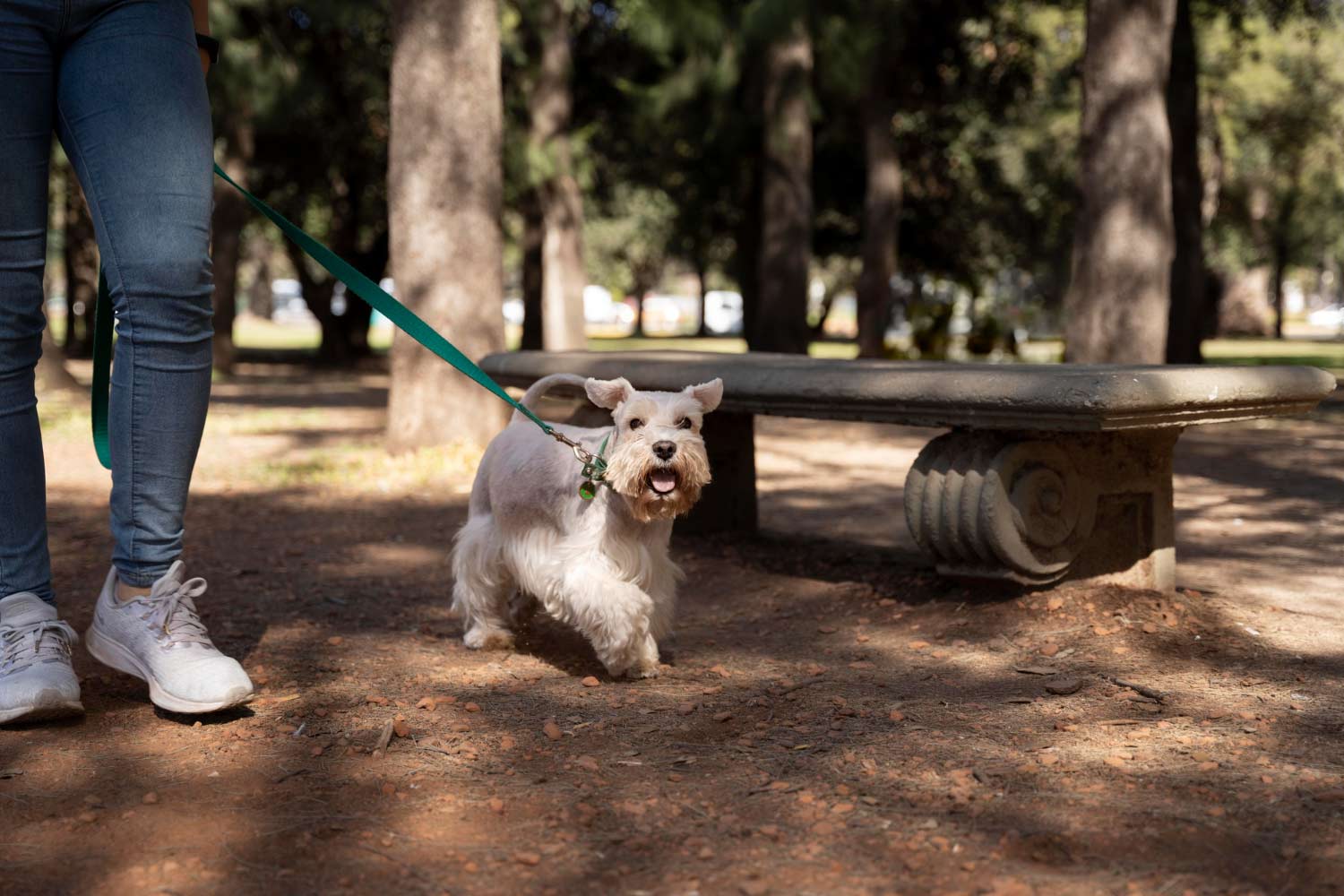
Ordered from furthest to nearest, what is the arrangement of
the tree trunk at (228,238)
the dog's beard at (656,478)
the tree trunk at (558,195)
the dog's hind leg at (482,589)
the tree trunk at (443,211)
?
the tree trunk at (228,238) < the tree trunk at (558,195) < the tree trunk at (443,211) < the dog's hind leg at (482,589) < the dog's beard at (656,478)

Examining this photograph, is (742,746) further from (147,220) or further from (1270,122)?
(1270,122)

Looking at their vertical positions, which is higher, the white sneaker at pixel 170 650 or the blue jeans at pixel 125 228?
the blue jeans at pixel 125 228

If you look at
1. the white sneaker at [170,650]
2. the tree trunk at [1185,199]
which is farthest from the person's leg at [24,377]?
the tree trunk at [1185,199]

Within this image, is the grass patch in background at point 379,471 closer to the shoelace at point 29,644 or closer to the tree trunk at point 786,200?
the shoelace at point 29,644

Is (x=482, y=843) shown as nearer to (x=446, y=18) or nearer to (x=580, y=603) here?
(x=580, y=603)

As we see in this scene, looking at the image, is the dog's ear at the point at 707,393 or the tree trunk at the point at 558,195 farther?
the tree trunk at the point at 558,195

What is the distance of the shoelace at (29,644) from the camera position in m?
3.26

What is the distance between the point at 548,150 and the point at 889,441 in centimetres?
845

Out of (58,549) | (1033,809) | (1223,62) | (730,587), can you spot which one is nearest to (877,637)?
(730,587)

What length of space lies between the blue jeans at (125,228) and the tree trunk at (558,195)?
1441cm

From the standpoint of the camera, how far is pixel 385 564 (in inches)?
237

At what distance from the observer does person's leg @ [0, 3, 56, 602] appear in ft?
10.3

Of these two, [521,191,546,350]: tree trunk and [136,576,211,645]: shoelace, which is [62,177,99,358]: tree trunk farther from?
[136,576,211,645]: shoelace

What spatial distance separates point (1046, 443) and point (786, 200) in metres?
13.6
